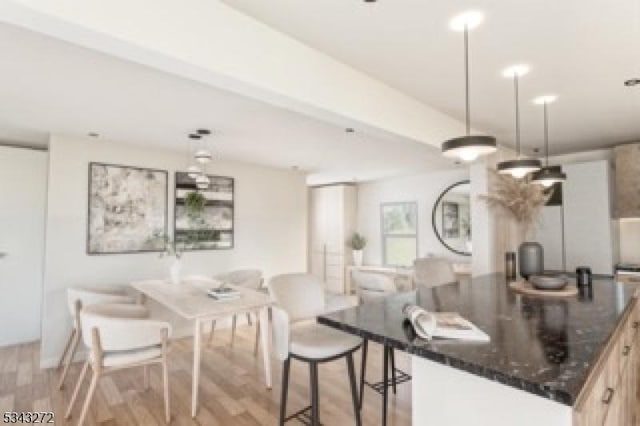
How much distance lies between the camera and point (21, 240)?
4199 mm

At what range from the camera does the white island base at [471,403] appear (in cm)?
107

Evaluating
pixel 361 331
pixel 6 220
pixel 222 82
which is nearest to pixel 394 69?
pixel 222 82

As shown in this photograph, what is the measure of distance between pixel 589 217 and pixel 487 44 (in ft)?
10.8

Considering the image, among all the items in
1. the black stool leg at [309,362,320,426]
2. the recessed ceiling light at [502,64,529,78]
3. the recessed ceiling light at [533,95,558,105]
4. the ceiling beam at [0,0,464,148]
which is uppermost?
the recessed ceiling light at [502,64,529,78]

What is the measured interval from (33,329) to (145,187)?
2287 millimetres

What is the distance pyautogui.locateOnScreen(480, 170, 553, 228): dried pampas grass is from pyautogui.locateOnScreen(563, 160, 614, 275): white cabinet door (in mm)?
783

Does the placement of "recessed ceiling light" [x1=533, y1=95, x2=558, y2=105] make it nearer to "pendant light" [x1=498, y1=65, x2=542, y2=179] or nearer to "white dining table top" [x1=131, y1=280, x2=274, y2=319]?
"pendant light" [x1=498, y1=65, x2=542, y2=179]

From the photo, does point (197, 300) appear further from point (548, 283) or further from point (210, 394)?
point (548, 283)

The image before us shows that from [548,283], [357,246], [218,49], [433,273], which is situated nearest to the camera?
[218,49]

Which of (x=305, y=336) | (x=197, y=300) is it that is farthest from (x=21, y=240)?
(x=305, y=336)

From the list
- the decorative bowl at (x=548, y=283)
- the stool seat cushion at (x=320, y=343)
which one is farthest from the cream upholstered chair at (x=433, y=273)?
the stool seat cushion at (x=320, y=343)

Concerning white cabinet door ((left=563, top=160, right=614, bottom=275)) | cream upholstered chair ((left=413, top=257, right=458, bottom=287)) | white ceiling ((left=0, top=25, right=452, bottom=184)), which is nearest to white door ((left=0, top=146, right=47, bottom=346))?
white ceiling ((left=0, top=25, right=452, bottom=184))

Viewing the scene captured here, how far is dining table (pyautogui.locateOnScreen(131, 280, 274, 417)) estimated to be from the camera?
260 centimetres

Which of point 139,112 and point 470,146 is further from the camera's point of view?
point 139,112
